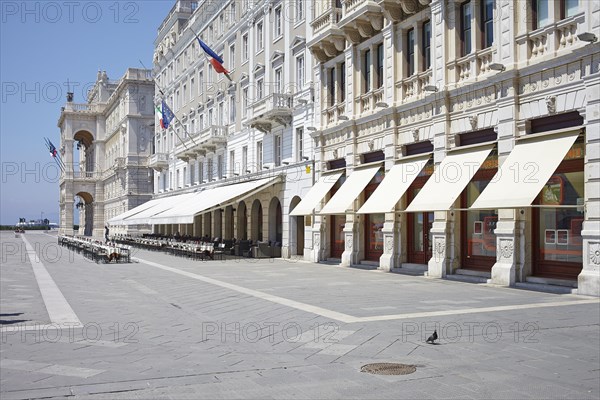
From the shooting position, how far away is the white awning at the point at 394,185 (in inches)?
855

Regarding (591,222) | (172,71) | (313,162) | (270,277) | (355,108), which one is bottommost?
(270,277)

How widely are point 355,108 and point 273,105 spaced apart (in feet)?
22.4

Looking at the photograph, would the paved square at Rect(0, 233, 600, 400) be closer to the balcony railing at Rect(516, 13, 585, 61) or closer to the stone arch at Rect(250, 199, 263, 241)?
the balcony railing at Rect(516, 13, 585, 61)

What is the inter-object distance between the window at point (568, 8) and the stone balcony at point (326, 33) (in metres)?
11.9

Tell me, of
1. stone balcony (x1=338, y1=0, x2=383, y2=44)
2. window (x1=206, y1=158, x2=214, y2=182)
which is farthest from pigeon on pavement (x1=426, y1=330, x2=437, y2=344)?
window (x1=206, y1=158, x2=214, y2=182)

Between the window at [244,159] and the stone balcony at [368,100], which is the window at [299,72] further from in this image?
the window at [244,159]

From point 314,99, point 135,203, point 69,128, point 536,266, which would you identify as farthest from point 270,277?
point 69,128

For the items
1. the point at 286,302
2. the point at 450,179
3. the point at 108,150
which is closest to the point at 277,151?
the point at 450,179

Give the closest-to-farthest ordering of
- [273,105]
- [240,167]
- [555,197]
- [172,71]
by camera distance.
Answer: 1. [555,197]
2. [273,105]
3. [240,167]
4. [172,71]

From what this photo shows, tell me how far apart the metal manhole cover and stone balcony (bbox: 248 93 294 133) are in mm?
24986

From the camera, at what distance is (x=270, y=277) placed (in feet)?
68.7

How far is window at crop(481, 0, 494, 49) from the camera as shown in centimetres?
1906

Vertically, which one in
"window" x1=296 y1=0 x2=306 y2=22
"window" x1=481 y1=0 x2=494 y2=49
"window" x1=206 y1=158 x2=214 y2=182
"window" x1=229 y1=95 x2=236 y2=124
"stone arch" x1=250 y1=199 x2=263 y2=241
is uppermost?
"window" x1=296 y1=0 x2=306 y2=22

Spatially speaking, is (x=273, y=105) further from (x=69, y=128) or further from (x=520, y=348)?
(x=69, y=128)
